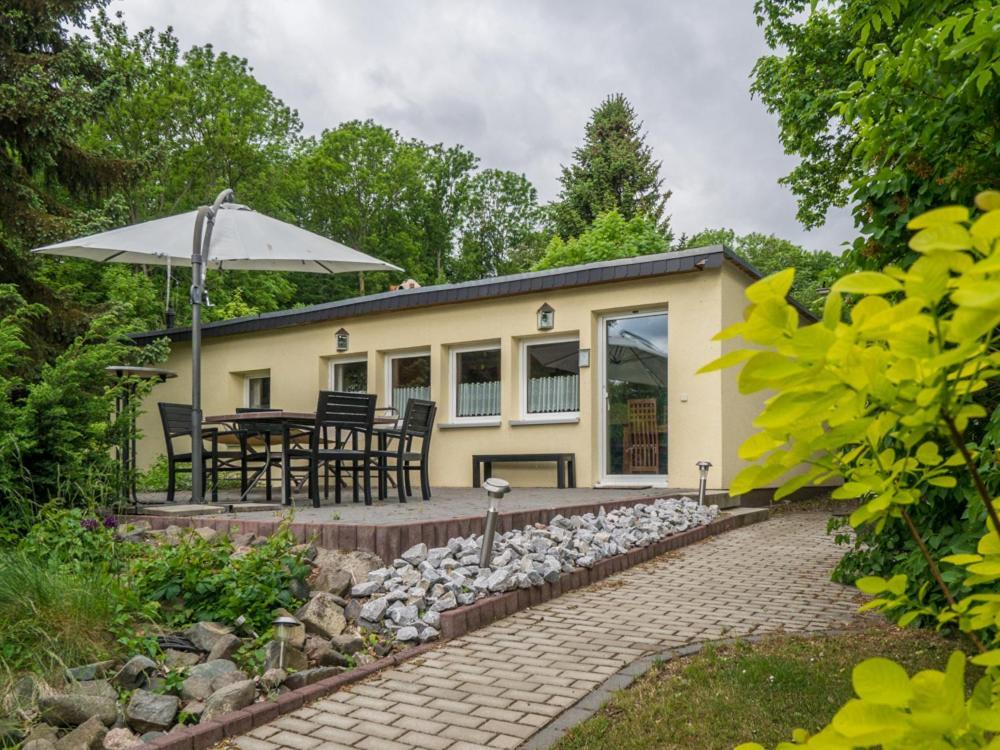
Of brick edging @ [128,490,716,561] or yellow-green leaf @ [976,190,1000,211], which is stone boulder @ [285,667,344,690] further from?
yellow-green leaf @ [976,190,1000,211]

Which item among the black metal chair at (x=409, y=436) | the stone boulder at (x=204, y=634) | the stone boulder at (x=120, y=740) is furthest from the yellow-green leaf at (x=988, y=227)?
the black metal chair at (x=409, y=436)

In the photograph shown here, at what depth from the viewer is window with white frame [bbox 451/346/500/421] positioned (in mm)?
11531

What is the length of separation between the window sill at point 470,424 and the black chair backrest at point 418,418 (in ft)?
11.5

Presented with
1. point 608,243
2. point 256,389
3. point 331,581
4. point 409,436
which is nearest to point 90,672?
point 331,581

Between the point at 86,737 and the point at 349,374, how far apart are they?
10.5m

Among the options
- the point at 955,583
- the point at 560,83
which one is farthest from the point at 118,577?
the point at 560,83

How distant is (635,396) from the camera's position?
10469 millimetres

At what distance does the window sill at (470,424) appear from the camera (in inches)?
445

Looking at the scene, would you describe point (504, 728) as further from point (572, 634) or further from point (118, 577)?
point (118, 577)

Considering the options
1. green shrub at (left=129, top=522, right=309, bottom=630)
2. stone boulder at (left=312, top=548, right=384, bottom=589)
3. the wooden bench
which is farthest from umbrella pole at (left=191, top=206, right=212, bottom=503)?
the wooden bench

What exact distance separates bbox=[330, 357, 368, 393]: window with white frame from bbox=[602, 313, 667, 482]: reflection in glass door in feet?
14.3

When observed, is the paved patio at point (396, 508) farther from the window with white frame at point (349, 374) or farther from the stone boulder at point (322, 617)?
the window with white frame at point (349, 374)

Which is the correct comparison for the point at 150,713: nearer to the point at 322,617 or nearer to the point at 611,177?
the point at 322,617

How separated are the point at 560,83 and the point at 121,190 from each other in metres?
18.4
